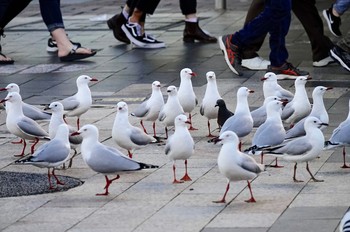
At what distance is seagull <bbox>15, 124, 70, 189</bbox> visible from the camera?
8.62 m

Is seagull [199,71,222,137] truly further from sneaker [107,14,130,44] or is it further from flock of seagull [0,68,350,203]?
sneaker [107,14,130,44]

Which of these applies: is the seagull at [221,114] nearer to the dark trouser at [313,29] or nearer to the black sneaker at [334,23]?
the dark trouser at [313,29]

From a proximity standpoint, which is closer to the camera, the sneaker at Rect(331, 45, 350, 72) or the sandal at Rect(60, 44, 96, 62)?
the sneaker at Rect(331, 45, 350, 72)

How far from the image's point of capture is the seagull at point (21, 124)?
384 inches

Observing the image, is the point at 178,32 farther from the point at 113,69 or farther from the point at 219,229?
the point at 219,229

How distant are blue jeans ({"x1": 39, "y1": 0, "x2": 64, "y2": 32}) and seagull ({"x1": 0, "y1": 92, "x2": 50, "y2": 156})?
497cm

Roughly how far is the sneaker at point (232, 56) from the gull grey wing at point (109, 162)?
5.28m

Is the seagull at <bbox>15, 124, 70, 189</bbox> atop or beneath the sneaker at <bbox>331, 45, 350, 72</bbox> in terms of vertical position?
atop

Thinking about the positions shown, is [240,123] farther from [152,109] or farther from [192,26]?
[192,26]

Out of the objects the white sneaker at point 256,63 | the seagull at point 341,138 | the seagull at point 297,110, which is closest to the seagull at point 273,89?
the seagull at point 297,110

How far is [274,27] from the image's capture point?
1341cm

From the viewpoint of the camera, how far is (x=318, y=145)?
341 inches

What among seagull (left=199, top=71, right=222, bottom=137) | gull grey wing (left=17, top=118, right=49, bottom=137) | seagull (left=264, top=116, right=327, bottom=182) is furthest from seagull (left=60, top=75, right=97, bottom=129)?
seagull (left=264, top=116, right=327, bottom=182)

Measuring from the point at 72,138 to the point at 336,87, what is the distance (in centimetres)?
424
